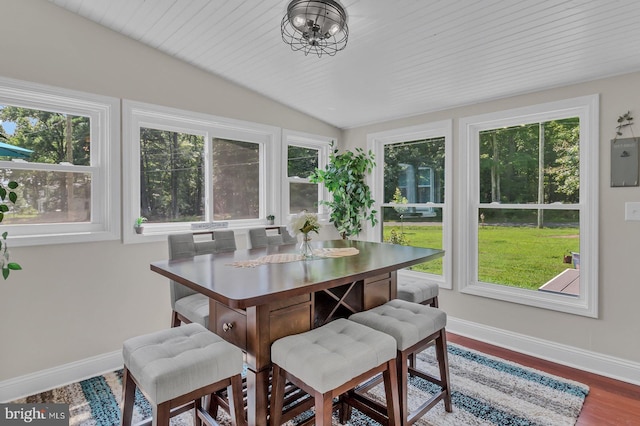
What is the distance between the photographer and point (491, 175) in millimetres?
3400

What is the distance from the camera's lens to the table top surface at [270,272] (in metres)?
1.45

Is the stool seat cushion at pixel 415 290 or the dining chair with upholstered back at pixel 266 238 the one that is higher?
the dining chair with upholstered back at pixel 266 238

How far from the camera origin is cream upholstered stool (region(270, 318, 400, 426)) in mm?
1397

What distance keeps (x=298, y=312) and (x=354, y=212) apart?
243cm

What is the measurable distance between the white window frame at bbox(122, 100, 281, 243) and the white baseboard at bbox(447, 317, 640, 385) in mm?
2447

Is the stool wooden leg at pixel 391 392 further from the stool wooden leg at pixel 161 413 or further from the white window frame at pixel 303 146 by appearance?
the white window frame at pixel 303 146

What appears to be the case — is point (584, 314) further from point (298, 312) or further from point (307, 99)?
point (307, 99)

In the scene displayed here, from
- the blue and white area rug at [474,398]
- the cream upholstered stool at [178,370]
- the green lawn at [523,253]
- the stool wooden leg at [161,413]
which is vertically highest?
the green lawn at [523,253]

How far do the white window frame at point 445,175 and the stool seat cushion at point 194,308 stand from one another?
2.17m

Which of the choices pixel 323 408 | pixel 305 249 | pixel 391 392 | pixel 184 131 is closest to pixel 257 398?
pixel 323 408

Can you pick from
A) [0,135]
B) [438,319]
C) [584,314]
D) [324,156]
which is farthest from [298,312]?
[324,156]

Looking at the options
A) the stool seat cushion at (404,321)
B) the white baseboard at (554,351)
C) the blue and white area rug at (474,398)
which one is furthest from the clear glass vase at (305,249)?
the white baseboard at (554,351)

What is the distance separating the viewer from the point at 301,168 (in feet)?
14.0

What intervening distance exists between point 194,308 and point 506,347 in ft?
9.21
